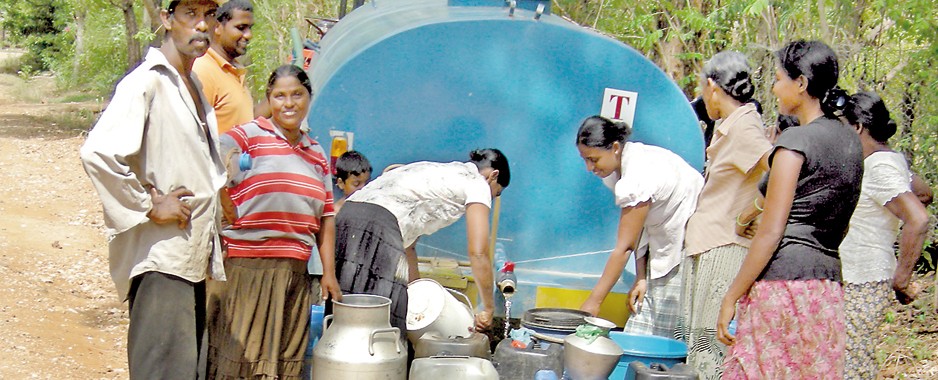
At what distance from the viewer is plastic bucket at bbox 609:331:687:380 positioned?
4.16 metres

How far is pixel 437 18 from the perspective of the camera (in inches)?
207

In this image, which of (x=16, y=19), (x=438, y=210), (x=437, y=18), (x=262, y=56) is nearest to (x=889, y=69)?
(x=437, y=18)

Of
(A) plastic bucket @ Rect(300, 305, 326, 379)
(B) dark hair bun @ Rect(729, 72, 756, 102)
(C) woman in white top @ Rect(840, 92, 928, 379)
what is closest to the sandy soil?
(C) woman in white top @ Rect(840, 92, 928, 379)

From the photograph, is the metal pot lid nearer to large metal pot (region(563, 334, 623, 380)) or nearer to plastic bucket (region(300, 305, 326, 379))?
large metal pot (region(563, 334, 623, 380))

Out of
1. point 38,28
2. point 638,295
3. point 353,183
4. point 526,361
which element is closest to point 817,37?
point 638,295

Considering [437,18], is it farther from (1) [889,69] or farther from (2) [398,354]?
(1) [889,69]

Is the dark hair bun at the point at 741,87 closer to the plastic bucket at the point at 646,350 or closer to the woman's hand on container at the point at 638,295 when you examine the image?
the woman's hand on container at the point at 638,295

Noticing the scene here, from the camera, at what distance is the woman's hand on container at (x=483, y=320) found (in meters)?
4.54

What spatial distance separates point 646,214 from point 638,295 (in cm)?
45

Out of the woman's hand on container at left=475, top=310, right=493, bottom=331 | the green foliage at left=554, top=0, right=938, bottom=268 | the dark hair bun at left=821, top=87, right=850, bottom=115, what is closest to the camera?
the dark hair bun at left=821, top=87, right=850, bottom=115

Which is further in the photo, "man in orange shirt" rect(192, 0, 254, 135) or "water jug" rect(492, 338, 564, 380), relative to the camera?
"man in orange shirt" rect(192, 0, 254, 135)

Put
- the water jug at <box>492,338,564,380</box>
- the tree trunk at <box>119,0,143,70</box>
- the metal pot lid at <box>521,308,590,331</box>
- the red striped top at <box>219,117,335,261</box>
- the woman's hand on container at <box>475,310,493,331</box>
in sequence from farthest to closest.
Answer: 1. the tree trunk at <box>119,0,143,70</box>
2. the woman's hand on container at <box>475,310,493,331</box>
3. the metal pot lid at <box>521,308,590,331</box>
4. the water jug at <box>492,338,564,380</box>
5. the red striped top at <box>219,117,335,261</box>

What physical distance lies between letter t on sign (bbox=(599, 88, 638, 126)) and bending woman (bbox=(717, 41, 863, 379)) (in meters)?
1.84

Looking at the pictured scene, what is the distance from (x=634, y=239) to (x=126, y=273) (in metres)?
2.15
